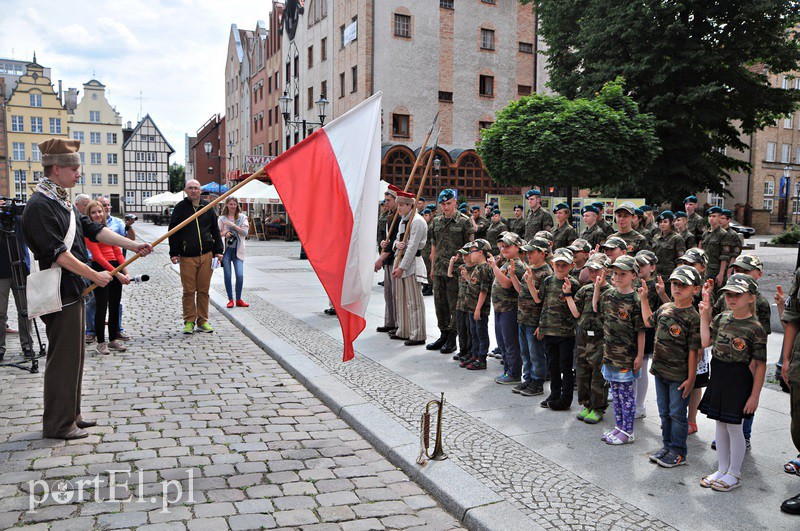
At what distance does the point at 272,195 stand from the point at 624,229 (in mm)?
23273

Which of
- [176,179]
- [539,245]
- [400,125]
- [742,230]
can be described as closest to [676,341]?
[539,245]

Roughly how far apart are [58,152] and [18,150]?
84.6 m

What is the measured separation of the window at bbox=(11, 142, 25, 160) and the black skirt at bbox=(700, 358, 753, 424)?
8779 cm

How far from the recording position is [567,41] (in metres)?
25.8

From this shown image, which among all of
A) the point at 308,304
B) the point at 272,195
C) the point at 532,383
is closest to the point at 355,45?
the point at 272,195

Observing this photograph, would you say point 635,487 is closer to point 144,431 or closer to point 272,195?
point 144,431

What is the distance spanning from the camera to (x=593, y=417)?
5508 millimetres

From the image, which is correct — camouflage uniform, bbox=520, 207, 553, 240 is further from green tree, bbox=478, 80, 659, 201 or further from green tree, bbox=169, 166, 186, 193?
green tree, bbox=169, 166, 186, 193

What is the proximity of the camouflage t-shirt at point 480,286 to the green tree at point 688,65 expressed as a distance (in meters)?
17.9

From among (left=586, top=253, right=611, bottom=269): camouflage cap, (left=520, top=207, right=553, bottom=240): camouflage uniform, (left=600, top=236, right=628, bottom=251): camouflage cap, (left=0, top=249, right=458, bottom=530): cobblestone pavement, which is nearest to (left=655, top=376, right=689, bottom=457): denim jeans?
(left=586, top=253, right=611, bottom=269): camouflage cap

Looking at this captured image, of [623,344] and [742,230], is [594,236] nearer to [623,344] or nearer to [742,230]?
[623,344]

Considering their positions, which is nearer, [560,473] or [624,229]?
[560,473]

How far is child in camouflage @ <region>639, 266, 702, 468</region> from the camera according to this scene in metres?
4.51

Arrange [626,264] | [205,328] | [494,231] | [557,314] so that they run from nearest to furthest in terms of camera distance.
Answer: [626,264], [557,314], [205,328], [494,231]
